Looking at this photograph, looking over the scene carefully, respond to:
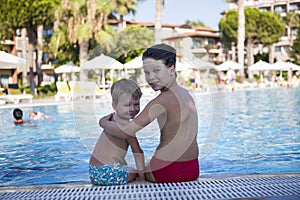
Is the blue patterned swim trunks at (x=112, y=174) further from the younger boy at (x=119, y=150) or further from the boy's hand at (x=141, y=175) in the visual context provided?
the boy's hand at (x=141, y=175)

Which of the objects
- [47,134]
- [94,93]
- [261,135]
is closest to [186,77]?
[94,93]

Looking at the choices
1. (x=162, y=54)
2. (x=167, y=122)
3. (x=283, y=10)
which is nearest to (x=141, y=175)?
(x=167, y=122)

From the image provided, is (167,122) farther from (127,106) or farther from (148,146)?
(148,146)

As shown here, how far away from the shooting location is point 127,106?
3064 mm

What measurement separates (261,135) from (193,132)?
5134 millimetres

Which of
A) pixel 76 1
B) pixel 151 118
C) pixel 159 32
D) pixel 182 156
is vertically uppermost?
pixel 76 1

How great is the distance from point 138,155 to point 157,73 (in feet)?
1.98

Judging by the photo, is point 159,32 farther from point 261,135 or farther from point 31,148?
point 261,135

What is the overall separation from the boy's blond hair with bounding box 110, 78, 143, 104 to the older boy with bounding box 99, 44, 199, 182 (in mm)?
105

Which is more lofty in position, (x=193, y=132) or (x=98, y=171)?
(x=193, y=132)

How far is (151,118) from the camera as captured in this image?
300 centimetres

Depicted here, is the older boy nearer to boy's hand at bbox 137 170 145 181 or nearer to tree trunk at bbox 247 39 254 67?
boy's hand at bbox 137 170 145 181

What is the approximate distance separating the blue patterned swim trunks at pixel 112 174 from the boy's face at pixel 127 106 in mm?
360

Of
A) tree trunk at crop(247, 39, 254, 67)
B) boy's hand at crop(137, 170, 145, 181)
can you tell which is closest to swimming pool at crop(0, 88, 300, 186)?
boy's hand at crop(137, 170, 145, 181)
